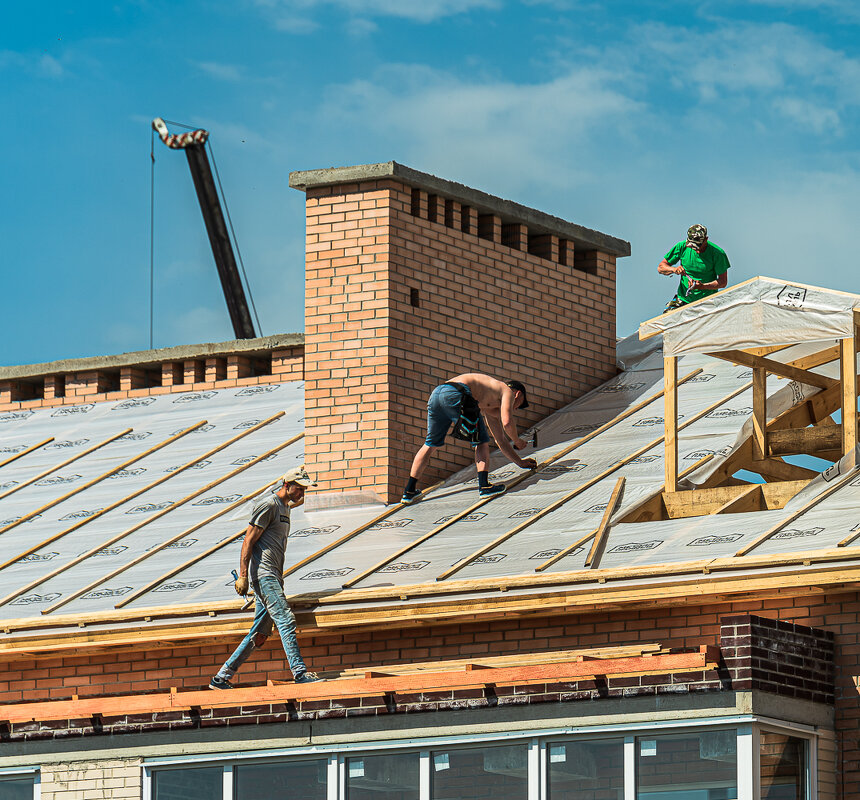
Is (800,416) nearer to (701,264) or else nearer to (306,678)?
(701,264)

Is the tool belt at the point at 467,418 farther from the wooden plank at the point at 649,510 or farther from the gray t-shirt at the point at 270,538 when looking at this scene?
the gray t-shirt at the point at 270,538

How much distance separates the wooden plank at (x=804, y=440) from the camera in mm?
18484

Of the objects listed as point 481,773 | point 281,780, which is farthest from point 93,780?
point 481,773

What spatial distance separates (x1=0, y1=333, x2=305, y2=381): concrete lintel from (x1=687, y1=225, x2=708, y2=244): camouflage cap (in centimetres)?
471

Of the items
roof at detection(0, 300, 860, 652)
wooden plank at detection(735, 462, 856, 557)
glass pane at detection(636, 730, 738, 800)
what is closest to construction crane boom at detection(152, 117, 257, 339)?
roof at detection(0, 300, 860, 652)

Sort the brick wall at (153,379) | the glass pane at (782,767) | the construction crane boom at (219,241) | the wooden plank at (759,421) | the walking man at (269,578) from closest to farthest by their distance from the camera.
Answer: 1. the glass pane at (782,767)
2. the walking man at (269,578)
3. the wooden plank at (759,421)
4. the brick wall at (153,379)
5. the construction crane boom at (219,241)

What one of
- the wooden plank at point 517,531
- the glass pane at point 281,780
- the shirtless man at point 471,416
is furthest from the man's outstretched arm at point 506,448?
the glass pane at point 281,780

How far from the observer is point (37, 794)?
1569cm

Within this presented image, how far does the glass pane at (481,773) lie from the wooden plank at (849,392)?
4.55m

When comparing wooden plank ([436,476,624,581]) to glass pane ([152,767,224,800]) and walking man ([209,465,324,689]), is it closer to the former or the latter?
walking man ([209,465,324,689])

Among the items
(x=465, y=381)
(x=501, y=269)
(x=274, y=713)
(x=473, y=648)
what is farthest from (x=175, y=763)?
(x=501, y=269)

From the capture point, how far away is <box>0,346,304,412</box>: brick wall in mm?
24031

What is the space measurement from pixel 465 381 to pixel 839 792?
6603mm

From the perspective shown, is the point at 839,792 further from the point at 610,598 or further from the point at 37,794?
the point at 37,794
